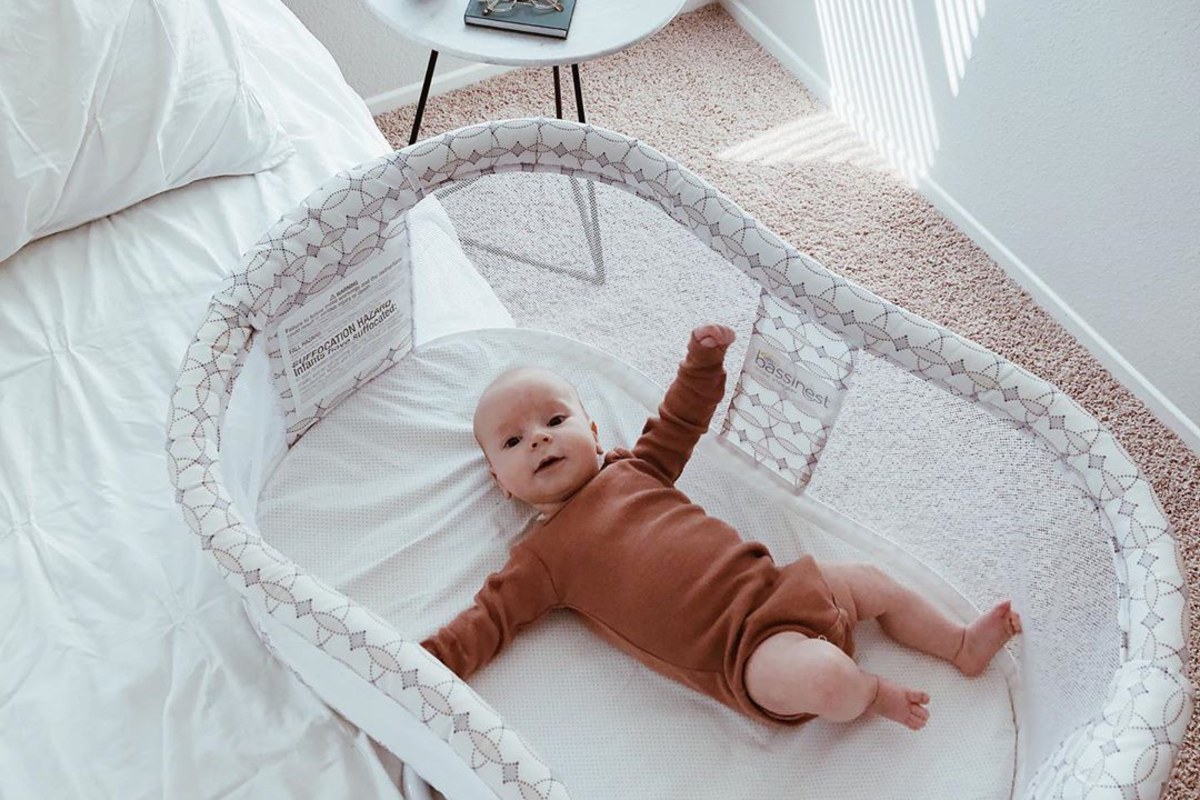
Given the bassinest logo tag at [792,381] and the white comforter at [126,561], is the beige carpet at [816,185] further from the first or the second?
the white comforter at [126,561]

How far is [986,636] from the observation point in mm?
1061

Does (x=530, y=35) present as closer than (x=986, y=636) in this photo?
No

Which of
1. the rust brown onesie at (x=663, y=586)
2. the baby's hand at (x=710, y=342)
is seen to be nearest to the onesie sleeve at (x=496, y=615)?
the rust brown onesie at (x=663, y=586)

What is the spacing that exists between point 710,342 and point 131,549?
57 cm

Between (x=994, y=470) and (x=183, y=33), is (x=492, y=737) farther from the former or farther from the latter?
(x=183, y=33)

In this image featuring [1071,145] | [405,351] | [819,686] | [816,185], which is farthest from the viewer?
[816,185]

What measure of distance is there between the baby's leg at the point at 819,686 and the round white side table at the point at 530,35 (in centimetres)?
77

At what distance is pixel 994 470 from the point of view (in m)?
1.06

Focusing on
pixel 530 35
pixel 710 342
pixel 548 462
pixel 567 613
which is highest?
pixel 530 35

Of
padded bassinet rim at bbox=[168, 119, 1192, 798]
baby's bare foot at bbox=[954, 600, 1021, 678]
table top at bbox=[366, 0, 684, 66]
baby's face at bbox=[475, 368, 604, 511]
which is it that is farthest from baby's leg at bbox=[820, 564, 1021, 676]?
table top at bbox=[366, 0, 684, 66]

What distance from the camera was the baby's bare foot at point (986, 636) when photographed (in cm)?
106

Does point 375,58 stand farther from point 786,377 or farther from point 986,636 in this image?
point 986,636

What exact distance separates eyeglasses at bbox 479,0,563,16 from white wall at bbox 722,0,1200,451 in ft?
2.18

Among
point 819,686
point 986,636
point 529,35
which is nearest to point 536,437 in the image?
point 819,686
